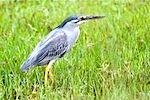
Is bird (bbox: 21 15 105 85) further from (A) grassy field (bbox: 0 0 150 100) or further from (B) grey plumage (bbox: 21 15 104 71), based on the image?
(A) grassy field (bbox: 0 0 150 100)

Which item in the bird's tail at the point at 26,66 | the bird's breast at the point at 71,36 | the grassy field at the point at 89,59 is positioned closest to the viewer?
the grassy field at the point at 89,59

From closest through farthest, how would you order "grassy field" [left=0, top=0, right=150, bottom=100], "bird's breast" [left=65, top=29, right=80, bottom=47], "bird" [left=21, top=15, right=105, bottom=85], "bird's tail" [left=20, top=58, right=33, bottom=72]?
"grassy field" [left=0, top=0, right=150, bottom=100] → "bird's tail" [left=20, top=58, right=33, bottom=72] → "bird" [left=21, top=15, right=105, bottom=85] → "bird's breast" [left=65, top=29, right=80, bottom=47]

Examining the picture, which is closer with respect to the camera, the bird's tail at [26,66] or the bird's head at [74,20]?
the bird's tail at [26,66]

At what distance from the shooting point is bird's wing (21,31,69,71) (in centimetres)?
569

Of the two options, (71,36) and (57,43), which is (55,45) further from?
(71,36)

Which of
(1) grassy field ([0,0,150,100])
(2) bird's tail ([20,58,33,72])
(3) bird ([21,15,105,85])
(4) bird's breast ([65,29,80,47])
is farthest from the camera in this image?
(4) bird's breast ([65,29,80,47])

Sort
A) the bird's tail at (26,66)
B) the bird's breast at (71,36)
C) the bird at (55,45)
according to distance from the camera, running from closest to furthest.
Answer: the bird's tail at (26,66), the bird at (55,45), the bird's breast at (71,36)

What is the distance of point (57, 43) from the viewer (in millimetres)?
5754

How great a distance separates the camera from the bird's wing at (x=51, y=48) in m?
5.69

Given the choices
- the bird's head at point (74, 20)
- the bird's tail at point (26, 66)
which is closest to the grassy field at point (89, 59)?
the bird's tail at point (26, 66)

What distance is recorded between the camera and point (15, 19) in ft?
25.3

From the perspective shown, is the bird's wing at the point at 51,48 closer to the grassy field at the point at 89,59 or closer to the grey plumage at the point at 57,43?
the grey plumage at the point at 57,43

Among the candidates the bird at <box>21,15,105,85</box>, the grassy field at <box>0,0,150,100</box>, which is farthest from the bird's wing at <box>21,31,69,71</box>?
the grassy field at <box>0,0,150,100</box>

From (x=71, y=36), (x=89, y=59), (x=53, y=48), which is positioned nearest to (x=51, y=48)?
(x=53, y=48)
